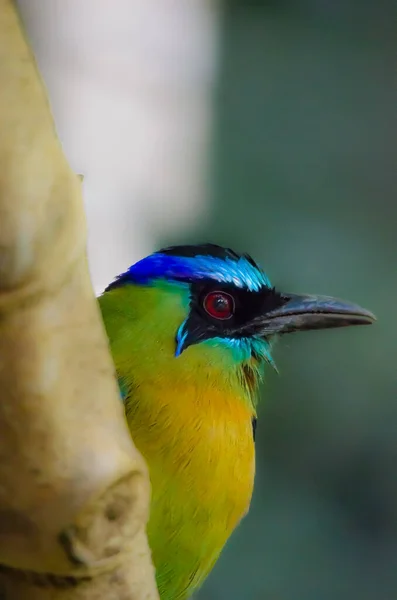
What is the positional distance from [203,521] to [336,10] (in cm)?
167

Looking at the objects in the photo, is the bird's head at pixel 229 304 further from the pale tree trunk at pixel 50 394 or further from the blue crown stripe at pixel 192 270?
the pale tree trunk at pixel 50 394

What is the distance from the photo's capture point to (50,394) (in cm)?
42

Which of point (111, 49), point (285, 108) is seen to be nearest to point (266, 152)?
point (285, 108)

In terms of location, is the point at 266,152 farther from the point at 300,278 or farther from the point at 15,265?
the point at 15,265

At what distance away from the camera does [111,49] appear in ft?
5.92

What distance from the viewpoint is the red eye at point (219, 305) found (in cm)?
97

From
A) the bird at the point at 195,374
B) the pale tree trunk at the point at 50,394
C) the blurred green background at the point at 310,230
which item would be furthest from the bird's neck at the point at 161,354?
the blurred green background at the point at 310,230

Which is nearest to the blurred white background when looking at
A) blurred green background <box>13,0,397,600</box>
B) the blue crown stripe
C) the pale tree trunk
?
blurred green background <box>13,0,397,600</box>

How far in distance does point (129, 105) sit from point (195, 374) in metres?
1.06

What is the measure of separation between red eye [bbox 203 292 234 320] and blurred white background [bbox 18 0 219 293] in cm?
65

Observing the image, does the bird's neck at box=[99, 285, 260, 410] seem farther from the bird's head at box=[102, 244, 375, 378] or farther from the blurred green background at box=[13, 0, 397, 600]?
the blurred green background at box=[13, 0, 397, 600]

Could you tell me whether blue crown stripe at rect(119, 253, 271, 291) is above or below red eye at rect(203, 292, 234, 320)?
above

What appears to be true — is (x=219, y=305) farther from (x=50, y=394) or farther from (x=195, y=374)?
(x=50, y=394)

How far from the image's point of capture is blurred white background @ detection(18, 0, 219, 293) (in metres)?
1.71
